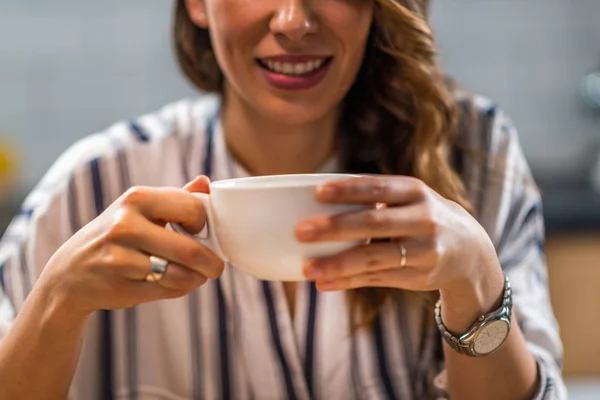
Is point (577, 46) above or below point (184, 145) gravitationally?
below

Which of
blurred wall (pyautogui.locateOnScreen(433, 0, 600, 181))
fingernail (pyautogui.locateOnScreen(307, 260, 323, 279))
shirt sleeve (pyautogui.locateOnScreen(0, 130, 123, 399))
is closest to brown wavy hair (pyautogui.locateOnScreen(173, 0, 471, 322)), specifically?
shirt sleeve (pyautogui.locateOnScreen(0, 130, 123, 399))

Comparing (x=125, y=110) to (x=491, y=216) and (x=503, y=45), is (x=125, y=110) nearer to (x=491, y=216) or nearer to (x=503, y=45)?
(x=503, y=45)

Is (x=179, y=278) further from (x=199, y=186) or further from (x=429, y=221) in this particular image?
(x=429, y=221)

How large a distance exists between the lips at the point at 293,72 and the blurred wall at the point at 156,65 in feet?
5.25

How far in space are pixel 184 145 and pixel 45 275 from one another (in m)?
0.50

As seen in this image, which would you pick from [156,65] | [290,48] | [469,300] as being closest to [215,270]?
[469,300]

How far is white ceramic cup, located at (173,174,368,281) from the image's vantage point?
0.65 m

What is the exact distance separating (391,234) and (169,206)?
0.20 meters

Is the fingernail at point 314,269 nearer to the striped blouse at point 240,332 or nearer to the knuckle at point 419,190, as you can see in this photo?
the knuckle at point 419,190

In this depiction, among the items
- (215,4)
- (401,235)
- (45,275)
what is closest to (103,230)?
(45,275)

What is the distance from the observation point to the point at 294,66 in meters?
1.04

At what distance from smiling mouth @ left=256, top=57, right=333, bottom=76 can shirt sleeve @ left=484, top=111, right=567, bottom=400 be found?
0.36 meters

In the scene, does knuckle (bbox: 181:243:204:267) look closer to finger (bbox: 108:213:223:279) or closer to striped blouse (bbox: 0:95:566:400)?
finger (bbox: 108:213:223:279)

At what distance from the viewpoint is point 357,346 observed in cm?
118
